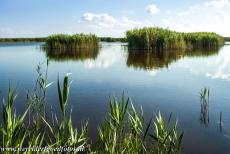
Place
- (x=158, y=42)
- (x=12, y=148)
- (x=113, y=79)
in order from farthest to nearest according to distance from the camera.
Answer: (x=158, y=42) → (x=113, y=79) → (x=12, y=148)

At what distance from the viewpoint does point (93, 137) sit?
6062mm

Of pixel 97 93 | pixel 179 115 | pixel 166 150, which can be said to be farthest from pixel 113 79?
pixel 166 150

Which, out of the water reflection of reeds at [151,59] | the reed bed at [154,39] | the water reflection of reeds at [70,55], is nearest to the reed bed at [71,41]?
the reed bed at [154,39]

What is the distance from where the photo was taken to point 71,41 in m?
33.2

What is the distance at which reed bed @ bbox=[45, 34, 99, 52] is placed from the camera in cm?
3322

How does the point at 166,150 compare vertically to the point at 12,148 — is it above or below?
below

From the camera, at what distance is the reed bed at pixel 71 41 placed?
3322 cm

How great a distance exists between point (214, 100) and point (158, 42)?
21235 mm

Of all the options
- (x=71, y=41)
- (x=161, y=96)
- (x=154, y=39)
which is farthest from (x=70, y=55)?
(x=161, y=96)

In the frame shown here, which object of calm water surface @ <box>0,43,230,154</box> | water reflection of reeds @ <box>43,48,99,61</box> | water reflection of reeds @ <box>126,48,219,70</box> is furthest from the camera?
water reflection of reeds @ <box>43,48,99,61</box>

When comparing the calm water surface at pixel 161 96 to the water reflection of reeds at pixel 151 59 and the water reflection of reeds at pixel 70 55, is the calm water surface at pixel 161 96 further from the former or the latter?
the water reflection of reeds at pixel 70 55

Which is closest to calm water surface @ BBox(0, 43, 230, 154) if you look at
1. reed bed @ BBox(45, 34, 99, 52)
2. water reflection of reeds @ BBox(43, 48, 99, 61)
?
water reflection of reeds @ BBox(43, 48, 99, 61)

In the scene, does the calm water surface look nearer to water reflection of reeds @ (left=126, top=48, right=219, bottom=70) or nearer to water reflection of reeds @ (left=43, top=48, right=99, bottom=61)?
water reflection of reeds @ (left=126, top=48, right=219, bottom=70)

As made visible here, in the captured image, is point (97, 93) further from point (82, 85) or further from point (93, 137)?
point (93, 137)
